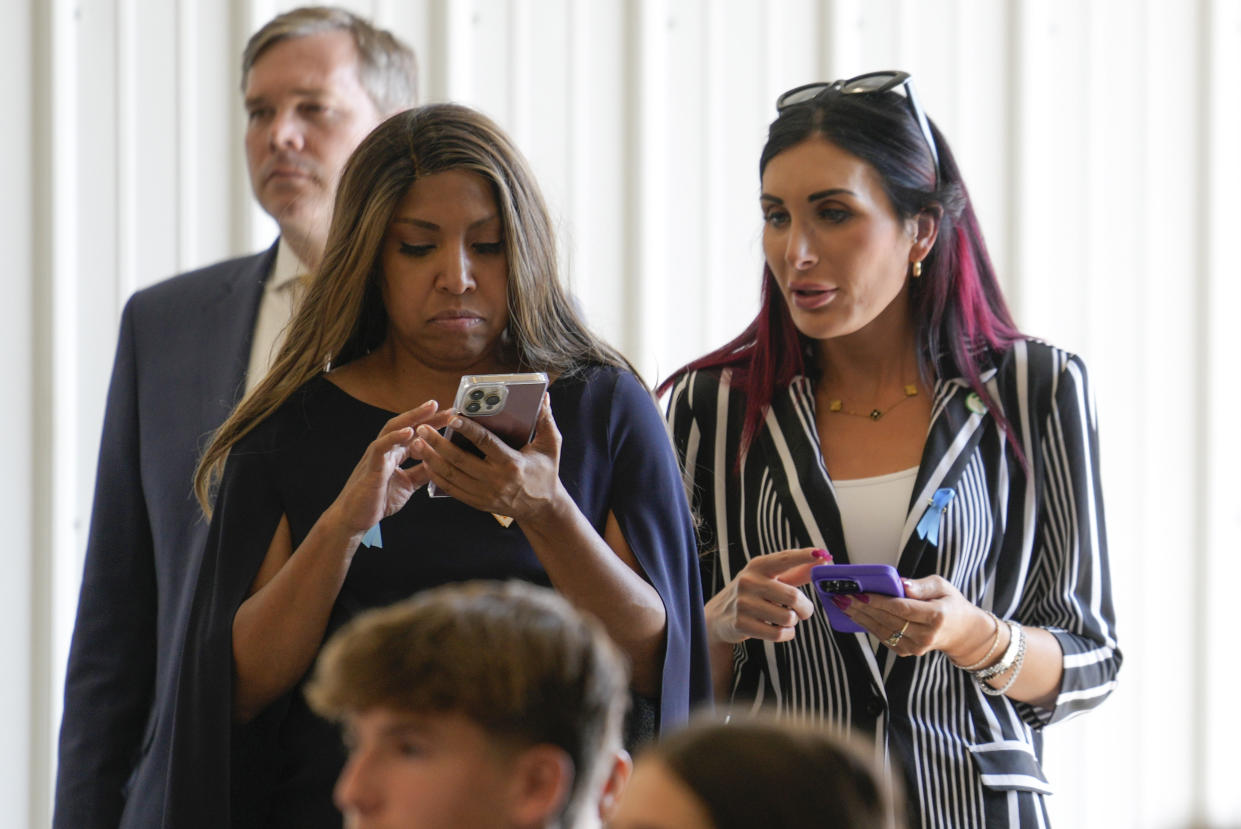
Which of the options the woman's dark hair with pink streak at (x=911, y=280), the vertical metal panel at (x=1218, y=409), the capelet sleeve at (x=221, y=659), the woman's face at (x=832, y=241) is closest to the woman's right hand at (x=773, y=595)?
the woman's dark hair with pink streak at (x=911, y=280)

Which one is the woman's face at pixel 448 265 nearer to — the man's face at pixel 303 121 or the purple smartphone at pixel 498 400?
the purple smartphone at pixel 498 400

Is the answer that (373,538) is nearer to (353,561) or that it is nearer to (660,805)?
(353,561)

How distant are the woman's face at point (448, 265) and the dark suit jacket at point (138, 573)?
0.52m

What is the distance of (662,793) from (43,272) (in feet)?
8.42

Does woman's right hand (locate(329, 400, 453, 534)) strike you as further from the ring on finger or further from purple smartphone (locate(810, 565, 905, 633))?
the ring on finger

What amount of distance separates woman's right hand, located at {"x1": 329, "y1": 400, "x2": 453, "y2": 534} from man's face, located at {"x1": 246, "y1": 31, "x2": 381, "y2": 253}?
3.04ft

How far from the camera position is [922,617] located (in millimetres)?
1972

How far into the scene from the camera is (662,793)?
1.03m

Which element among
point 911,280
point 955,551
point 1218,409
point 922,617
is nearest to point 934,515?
point 955,551

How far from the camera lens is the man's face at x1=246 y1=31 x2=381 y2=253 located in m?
2.52

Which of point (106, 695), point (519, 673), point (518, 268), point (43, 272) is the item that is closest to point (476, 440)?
point (518, 268)

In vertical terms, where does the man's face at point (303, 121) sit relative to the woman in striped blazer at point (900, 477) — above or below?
above

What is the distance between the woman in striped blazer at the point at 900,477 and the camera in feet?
6.81

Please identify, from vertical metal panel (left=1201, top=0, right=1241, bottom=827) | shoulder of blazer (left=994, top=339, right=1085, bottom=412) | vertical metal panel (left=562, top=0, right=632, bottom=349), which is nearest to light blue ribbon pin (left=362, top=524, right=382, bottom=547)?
shoulder of blazer (left=994, top=339, right=1085, bottom=412)
